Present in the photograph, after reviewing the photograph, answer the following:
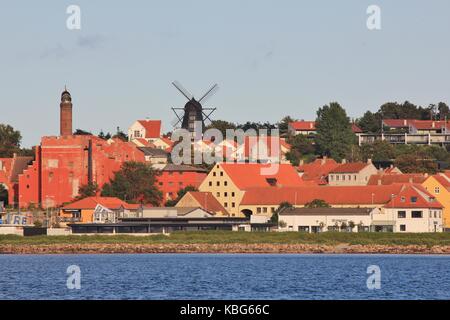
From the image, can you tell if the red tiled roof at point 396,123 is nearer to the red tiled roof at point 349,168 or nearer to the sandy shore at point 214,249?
the red tiled roof at point 349,168

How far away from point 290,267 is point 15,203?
176 ft

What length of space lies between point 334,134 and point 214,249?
2716 inches

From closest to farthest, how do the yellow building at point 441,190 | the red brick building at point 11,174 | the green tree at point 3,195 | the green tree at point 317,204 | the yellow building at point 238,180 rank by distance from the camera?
the green tree at point 317,204 → the yellow building at point 441,190 → the yellow building at point 238,180 → the red brick building at point 11,174 → the green tree at point 3,195

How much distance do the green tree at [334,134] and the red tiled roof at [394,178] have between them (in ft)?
105

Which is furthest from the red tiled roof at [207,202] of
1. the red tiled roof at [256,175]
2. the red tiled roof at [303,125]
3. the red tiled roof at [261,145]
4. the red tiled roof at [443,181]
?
the red tiled roof at [303,125]

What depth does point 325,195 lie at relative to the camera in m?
106

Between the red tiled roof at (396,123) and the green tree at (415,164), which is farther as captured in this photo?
the red tiled roof at (396,123)

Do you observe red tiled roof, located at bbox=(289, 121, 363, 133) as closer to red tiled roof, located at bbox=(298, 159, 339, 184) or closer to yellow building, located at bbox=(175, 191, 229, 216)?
red tiled roof, located at bbox=(298, 159, 339, 184)

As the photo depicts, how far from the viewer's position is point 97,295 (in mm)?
47312

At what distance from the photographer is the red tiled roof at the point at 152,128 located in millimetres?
172000

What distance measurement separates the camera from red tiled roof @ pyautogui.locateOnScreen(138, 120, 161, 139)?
172 m

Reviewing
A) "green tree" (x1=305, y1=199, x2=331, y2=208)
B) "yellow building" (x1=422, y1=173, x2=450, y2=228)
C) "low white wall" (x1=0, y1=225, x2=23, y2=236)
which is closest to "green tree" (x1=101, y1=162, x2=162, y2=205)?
"low white wall" (x1=0, y1=225, x2=23, y2=236)
